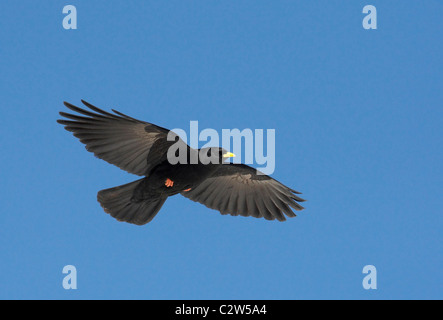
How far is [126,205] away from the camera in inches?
404

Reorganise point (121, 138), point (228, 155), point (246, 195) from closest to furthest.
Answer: point (121, 138) → point (228, 155) → point (246, 195)

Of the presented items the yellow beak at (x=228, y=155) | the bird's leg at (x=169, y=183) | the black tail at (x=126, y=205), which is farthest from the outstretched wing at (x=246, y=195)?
the bird's leg at (x=169, y=183)

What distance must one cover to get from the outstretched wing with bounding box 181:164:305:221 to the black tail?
100 centimetres

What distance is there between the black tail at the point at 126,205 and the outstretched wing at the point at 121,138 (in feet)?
1.42

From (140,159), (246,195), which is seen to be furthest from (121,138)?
(246,195)

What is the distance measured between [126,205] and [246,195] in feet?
7.84

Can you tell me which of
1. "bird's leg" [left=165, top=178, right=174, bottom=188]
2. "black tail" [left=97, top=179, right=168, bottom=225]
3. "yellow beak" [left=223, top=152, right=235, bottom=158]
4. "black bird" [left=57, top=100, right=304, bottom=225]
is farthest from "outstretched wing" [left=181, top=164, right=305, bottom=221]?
"bird's leg" [left=165, top=178, right=174, bottom=188]

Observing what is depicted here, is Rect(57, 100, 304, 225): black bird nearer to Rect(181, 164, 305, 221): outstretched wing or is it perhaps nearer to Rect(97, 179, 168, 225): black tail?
Rect(97, 179, 168, 225): black tail

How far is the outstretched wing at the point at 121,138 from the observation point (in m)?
9.42

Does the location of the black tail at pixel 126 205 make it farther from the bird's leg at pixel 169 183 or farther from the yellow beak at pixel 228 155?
the yellow beak at pixel 228 155

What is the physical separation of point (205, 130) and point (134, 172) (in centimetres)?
137

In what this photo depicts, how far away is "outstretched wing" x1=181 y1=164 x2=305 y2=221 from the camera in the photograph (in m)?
11.2

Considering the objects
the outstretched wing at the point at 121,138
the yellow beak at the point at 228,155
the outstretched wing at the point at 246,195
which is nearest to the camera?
the outstretched wing at the point at 121,138

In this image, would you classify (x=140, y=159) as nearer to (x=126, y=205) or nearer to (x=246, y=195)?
(x=126, y=205)
